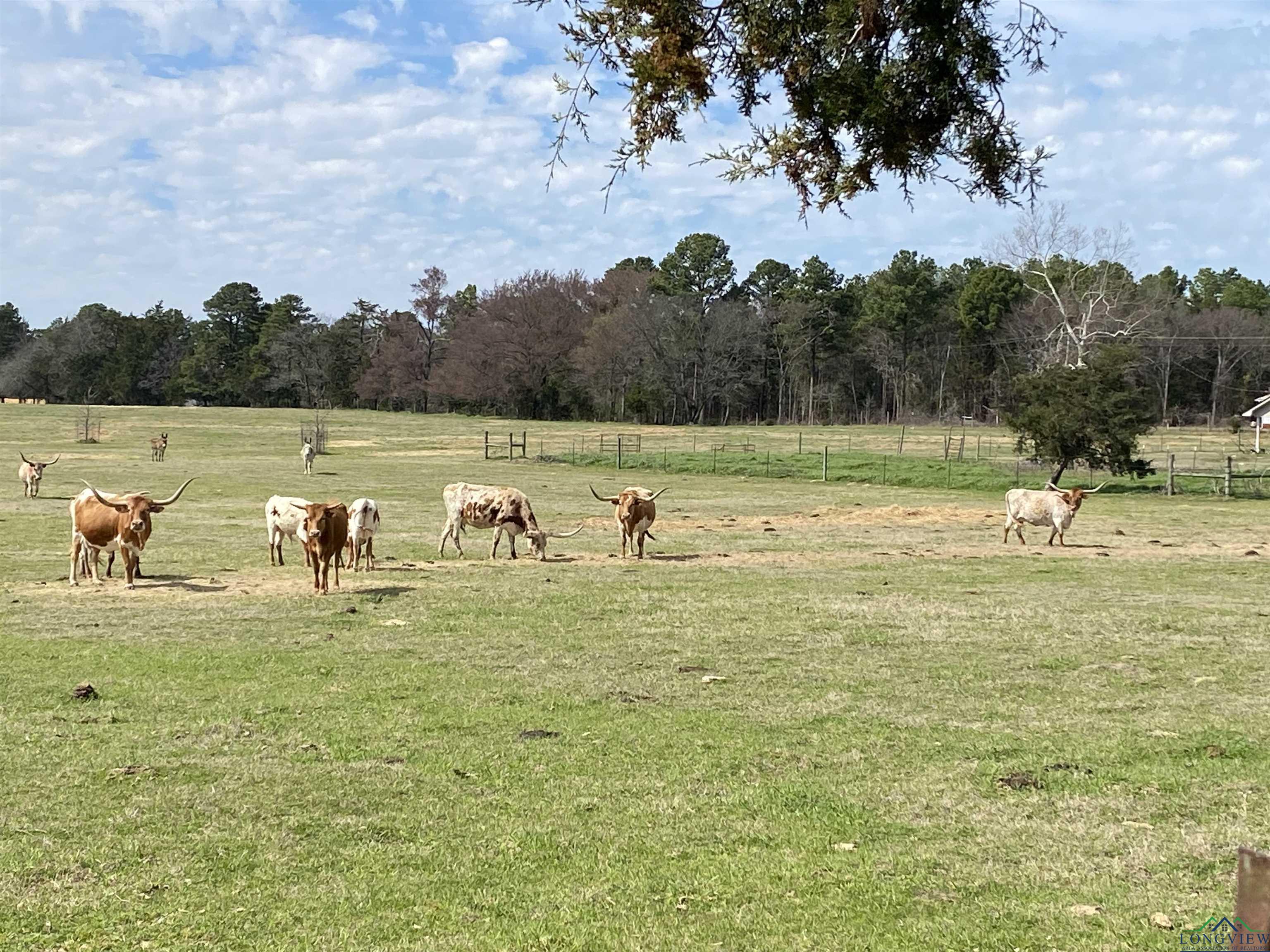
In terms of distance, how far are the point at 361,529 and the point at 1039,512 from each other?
14.6 m

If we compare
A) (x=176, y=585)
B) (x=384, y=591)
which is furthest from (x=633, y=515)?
(x=176, y=585)

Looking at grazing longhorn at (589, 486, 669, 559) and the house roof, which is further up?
the house roof

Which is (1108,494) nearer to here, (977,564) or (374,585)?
(977,564)

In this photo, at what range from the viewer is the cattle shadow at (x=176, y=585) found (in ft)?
54.5

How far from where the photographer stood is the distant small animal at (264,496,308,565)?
19062mm

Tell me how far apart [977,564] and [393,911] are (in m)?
17.1

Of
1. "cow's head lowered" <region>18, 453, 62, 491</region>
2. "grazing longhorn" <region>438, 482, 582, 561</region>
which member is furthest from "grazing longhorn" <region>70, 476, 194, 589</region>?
"cow's head lowered" <region>18, 453, 62, 491</region>

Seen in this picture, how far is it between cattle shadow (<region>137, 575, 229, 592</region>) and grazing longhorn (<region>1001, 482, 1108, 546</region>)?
16.3 meters

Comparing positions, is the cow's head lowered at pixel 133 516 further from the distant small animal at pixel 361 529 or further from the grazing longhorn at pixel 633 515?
the grazing longhorn at pixel 633 515

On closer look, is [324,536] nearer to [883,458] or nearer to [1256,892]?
[1256,892]

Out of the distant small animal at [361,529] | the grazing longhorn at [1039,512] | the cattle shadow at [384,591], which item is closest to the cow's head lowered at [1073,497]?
the grazing longhorn at [1039,512]

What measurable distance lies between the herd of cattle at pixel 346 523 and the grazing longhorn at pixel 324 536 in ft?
0.05

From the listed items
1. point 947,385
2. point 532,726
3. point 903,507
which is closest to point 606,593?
point 532,726

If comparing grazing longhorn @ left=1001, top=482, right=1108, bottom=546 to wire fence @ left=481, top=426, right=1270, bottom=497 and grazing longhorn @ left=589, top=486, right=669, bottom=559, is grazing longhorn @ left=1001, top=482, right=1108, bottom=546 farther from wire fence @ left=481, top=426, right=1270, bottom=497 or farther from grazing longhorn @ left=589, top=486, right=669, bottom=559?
wire fence @ left=481, top=426, right=1270, bottom=497
